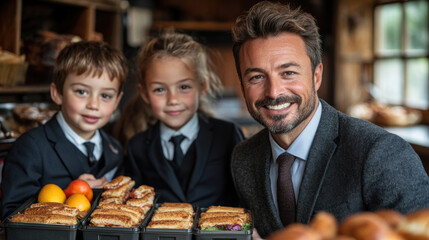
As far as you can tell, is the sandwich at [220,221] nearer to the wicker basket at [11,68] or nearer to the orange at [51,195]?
the orange at [51,195]

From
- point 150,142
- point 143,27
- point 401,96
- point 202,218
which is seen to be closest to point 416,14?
point 401,96

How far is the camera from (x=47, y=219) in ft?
4.45

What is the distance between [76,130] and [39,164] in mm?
281

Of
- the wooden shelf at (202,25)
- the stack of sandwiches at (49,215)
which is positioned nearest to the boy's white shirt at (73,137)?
the stack of sandwiches at (49,215)

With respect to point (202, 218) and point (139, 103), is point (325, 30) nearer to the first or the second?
point (139, 103)

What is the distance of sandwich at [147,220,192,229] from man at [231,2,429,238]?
1.59 ft

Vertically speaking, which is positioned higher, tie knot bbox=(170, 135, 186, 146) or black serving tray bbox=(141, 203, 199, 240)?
tie knot bbox=(170, 135, 186, 146)

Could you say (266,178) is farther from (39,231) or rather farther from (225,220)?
(39,231)

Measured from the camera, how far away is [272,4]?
1833 mm

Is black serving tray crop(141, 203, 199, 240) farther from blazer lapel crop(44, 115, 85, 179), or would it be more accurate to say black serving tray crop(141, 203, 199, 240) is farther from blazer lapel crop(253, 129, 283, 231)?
blazer lapel crop(44, 115, 85, 179)

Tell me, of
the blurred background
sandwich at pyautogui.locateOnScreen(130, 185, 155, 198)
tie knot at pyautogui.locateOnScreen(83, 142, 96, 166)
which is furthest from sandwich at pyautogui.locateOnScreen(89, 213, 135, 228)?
the blurred background

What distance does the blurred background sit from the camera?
9.26ft

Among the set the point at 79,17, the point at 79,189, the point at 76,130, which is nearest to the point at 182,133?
the point at 76,130

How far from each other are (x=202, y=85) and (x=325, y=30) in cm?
448
